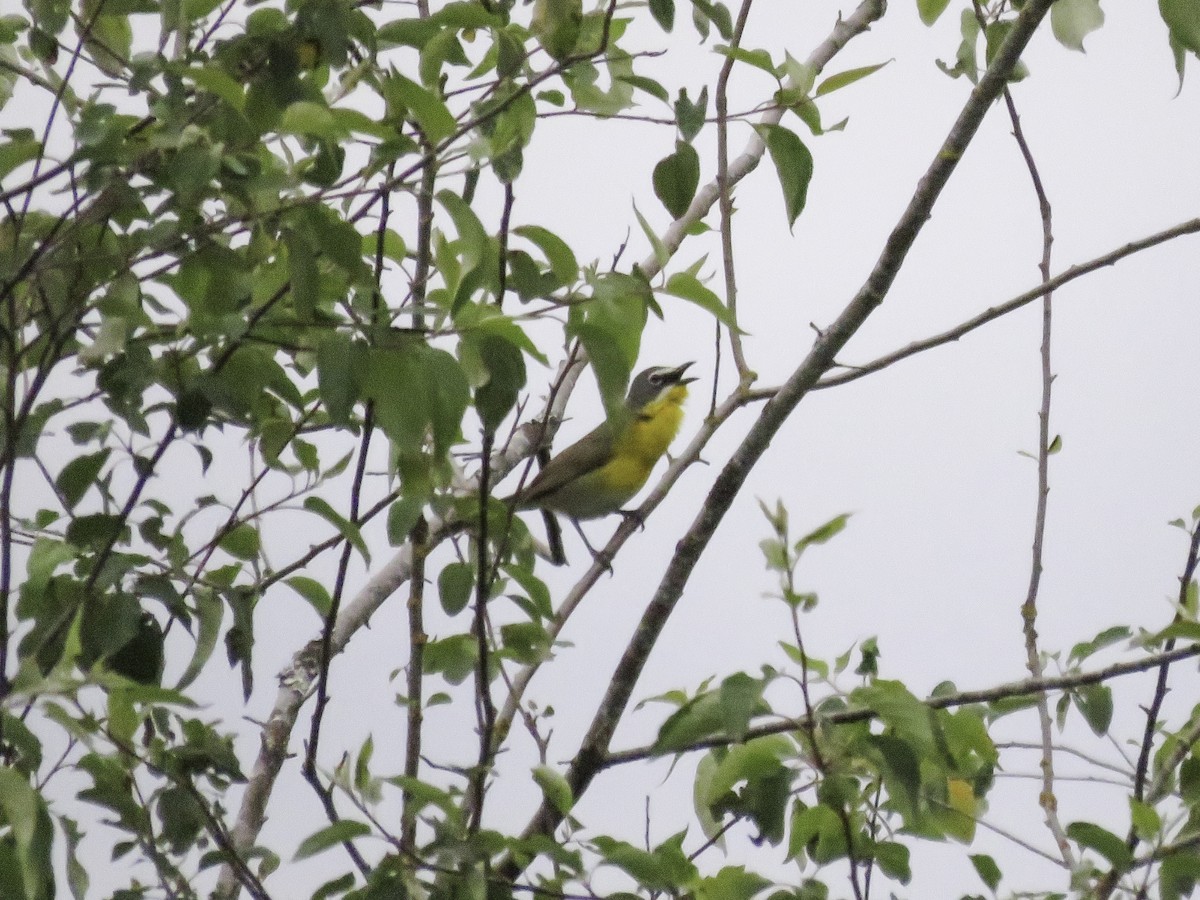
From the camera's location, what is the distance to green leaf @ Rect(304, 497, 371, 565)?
2.25 m

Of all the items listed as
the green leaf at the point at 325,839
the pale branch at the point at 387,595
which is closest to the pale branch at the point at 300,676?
the pale branch at the point at 387,595

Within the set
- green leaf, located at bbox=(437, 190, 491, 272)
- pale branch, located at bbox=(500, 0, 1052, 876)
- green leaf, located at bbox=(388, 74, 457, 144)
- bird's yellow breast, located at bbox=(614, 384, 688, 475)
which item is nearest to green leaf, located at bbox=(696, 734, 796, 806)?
Answer: pale branch, located at bbox=(500, 0, 1052, 876)

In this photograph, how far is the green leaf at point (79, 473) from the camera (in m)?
2.54

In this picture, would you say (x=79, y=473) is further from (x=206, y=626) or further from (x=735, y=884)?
(x=735, y=884)

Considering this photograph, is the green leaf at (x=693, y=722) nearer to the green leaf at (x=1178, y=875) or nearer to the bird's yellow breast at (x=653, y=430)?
the green leaf at (x=1178, y=875)

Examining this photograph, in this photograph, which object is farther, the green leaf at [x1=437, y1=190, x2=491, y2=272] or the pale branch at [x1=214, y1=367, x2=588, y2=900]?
the pale branch at [x1=214, y1=367, x2=588, y2=900]

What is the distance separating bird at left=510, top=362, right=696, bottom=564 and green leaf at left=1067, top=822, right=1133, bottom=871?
4.43 meters

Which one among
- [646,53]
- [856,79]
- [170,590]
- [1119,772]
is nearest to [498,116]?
[646,53]

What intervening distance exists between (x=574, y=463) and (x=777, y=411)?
4.27 metres

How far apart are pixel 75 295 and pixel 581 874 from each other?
4.34ft

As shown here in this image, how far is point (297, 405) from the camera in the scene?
2.73 metres

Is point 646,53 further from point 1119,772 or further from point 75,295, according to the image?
point 1119,772

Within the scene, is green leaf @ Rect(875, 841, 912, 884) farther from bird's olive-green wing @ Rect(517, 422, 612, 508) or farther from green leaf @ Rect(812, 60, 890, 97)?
bird's olive-green wing @ Rect(517, 422, 612, 508)

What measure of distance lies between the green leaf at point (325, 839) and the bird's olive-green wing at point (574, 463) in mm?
4302
